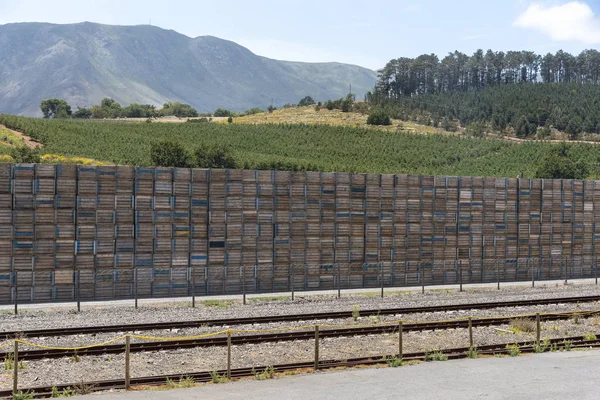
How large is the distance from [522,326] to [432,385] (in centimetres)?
893

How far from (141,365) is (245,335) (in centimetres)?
410

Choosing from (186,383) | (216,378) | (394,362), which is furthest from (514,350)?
(186,383)

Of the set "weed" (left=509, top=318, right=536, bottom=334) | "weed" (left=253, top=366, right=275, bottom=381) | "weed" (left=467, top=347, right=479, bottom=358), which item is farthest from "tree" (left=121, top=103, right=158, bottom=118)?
"weed" (left=253, top=366, right=275, bottom=381)

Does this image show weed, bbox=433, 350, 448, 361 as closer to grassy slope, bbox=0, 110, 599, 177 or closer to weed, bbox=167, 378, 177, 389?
weed, bbox=167, 378, 177, 389

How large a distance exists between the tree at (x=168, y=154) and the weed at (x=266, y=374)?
6019 centimetres

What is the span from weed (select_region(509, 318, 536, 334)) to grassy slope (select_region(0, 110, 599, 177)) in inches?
2363

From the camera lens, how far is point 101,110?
199 metres

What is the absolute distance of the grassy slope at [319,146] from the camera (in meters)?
87.3

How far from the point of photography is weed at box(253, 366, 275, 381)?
16.1 metres

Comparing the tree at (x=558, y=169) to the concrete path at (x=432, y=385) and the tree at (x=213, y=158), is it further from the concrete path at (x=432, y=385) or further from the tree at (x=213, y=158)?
the concrete path at (x=432, y=385)

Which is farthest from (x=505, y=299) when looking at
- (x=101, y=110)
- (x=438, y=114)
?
(x=101, y=110)

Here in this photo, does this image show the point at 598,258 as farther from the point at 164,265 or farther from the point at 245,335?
the point at 245,335

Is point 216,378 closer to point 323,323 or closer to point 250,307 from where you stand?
point 323,323

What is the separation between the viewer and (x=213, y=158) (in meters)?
79.1
